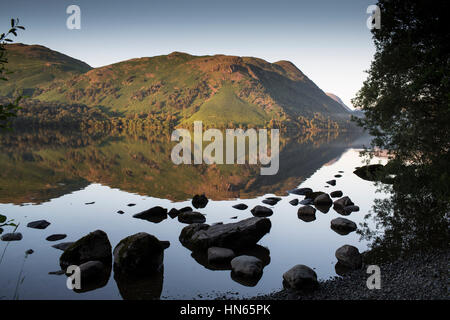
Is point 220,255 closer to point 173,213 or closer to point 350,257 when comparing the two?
point 350,257

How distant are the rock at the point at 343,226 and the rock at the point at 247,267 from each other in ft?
35.0

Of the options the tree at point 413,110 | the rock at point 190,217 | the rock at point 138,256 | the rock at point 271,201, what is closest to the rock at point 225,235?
the rock at point 138,256

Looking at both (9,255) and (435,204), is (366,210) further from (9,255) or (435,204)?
(9,255)

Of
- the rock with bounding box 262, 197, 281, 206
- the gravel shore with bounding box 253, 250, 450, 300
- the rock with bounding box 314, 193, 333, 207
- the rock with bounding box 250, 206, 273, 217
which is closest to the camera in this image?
the gravel shore with bounding box 253, 250, 450, 300

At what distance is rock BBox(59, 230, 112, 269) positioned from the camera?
1898 centimetres

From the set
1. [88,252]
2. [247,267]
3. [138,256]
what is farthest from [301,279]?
[88,252]

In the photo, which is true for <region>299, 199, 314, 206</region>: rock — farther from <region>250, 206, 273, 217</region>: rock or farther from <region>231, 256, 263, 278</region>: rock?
<region>231, 256, 263, 278</region>: rock

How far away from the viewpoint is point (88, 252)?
19.2 meters

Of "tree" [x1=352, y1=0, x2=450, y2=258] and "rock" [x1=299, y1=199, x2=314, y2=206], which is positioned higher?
"tree" [x1=352, y1=0, x2=450, y2=258]

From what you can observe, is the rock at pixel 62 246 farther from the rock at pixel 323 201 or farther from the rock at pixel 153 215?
the rock at pixel 323 201

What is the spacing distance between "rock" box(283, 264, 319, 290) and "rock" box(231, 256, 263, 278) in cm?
216

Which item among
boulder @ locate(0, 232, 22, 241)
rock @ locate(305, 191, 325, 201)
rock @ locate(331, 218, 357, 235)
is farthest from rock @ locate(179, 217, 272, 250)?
rock @ locate(305, 191, 325, 201)

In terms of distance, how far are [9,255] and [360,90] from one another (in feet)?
104
